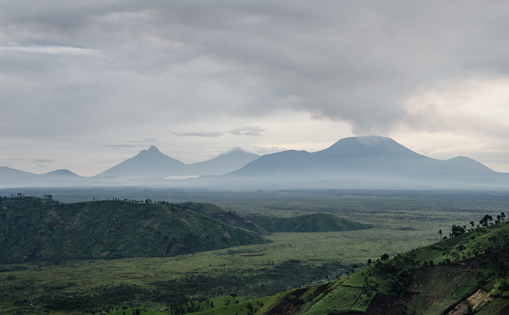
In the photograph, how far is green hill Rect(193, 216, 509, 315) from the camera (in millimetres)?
56219

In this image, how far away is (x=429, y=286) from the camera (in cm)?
6347

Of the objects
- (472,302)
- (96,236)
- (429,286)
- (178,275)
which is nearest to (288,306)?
(429,286)

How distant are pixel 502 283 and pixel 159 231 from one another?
157 m

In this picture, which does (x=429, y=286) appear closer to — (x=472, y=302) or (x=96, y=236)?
(x=472, y=302)

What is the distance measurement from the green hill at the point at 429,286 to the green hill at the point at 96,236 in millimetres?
111074

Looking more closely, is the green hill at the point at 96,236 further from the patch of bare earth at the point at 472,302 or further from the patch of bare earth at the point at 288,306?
the patch of bare earth at the point at 472,302

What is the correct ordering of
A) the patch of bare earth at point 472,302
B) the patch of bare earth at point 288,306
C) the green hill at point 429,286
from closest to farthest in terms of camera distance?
the patch of bare earth at point 472,302 < the green hill at point 429,286 < the patch of bare earth at point 288,306

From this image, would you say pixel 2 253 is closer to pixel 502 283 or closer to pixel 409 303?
pixel 409 303

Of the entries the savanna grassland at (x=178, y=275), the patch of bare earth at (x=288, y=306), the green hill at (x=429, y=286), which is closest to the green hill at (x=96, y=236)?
the savanna grassland at (x=178, y=275)

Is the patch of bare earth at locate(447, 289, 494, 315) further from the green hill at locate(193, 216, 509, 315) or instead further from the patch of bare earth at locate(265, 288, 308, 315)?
the patch of bare earth at locate(265, 288, 308, 315)

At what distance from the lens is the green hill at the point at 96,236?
16962 centimetres

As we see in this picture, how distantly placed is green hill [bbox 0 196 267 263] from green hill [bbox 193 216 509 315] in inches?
4373

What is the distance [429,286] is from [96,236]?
→ 159 metres

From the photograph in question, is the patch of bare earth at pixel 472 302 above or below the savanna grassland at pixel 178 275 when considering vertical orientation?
above
